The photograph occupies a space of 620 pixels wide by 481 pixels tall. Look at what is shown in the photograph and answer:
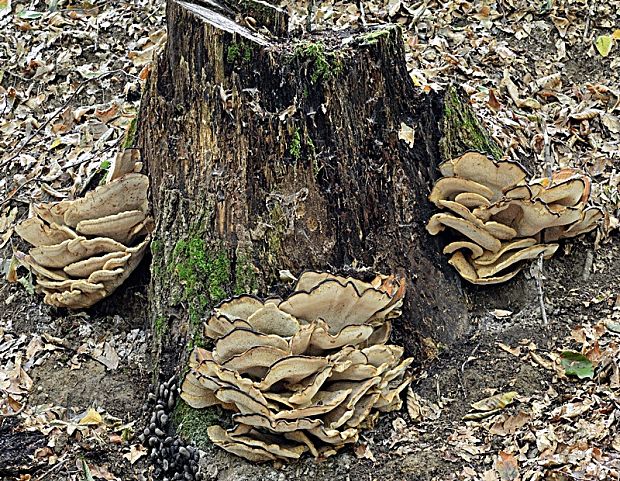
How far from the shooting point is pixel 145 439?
441cm

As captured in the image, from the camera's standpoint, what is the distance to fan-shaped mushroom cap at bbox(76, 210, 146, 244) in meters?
4.81

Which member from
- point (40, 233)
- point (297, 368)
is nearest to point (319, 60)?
point (297, 368)

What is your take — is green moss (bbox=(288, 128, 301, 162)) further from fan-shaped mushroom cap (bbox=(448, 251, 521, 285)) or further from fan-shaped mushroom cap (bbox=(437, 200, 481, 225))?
fan-shaped mushroom cap (bbox=(448, 251, 521, 285))

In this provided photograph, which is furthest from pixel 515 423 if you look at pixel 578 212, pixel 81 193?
pixel 81 193

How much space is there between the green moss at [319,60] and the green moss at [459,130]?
0.91 m

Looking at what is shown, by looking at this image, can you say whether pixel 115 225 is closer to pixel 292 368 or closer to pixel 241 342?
pixel 241 342

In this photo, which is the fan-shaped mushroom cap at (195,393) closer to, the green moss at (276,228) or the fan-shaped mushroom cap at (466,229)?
the green moss at (276,228)

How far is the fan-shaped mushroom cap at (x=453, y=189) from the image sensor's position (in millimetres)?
4551

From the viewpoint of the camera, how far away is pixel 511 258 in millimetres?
4625

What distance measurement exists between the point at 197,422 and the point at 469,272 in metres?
1.82

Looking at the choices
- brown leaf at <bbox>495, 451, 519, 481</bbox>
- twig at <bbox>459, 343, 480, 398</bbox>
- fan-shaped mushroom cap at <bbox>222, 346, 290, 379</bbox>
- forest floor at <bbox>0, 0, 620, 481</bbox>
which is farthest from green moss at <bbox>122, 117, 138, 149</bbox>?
brown leaf at <bbox>495, 451, 519, 481</bbox>

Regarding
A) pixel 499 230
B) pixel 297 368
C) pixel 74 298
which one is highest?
pixel 499 230

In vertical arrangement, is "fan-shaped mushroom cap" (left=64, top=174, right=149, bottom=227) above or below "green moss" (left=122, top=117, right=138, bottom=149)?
below

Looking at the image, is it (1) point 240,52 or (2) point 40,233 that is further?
(2) point 40,233
